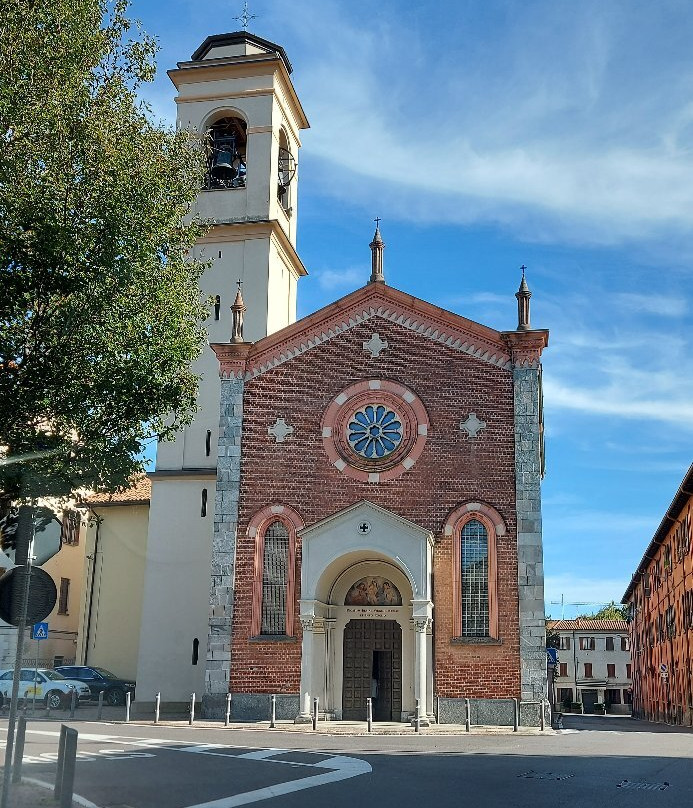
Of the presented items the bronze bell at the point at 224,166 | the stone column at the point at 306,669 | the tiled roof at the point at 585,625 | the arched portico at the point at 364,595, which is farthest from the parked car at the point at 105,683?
the tiled roof at the point at 585,625

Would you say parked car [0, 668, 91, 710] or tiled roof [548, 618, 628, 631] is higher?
tiled roof [548, 618, 628, 631]

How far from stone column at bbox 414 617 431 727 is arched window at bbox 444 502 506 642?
1194mm

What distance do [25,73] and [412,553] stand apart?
1466 cm

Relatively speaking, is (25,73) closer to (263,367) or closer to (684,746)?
(263,367)

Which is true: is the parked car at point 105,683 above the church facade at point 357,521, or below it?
below

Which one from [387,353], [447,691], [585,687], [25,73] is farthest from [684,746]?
[585,687]

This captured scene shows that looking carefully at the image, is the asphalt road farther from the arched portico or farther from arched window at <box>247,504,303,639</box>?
arched window at <box>247,504,303,639</box>

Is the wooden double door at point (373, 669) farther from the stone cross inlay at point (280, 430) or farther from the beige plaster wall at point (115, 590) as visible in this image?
the beige plaster wall at point (115, 590)

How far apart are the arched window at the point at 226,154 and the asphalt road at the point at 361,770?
58.8 ft

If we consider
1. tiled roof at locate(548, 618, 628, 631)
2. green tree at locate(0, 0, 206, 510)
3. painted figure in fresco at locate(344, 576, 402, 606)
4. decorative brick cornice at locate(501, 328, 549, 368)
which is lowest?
painted figure in fresco at locate(344, 576, 402, 606)

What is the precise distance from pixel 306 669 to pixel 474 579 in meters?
4.92

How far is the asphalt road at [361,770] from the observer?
11047 millimetres

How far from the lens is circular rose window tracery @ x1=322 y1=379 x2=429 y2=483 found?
25.2m

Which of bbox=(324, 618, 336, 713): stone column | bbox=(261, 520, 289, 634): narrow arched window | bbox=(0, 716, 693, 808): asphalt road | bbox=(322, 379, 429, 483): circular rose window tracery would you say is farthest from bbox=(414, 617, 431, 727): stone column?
bbox=(322, 379, 429, 483): circular rose window tracery
